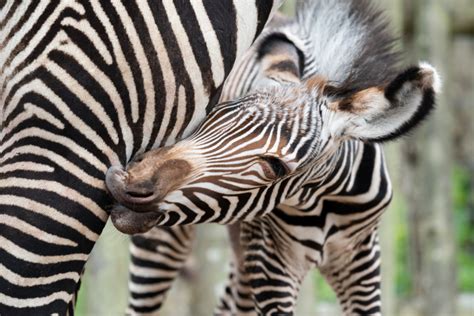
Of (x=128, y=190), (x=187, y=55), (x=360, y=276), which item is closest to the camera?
(x=128, y=190)

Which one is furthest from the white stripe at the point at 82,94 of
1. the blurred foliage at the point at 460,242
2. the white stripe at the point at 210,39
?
the blurred foliage at the point at 460,242

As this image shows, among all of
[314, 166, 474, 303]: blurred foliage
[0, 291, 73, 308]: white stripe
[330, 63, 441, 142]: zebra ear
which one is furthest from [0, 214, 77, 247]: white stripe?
[314, 166, 474, 303]: blurred foliage

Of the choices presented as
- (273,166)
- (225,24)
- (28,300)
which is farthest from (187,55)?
(28,300)

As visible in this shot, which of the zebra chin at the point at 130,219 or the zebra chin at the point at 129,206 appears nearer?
the zebra chin at the point at 129,206

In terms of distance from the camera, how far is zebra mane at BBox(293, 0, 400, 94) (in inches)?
166

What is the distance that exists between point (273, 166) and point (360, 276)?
1386 mm

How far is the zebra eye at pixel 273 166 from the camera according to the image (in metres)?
3.59

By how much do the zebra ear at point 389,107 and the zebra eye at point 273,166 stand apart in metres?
0.35

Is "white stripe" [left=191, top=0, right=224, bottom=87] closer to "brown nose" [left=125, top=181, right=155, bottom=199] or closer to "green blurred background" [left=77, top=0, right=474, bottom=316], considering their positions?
"brown nose" [left=125, top=181, right=155, bottom=199]

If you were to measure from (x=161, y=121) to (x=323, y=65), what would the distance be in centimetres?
126

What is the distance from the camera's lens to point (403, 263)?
14859 millimetres

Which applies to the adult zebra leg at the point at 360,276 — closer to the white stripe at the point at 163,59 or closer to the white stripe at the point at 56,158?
the white stripe at the point at 163,59

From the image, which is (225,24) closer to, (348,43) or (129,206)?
(129,206)

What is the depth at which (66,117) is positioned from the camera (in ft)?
11.1
